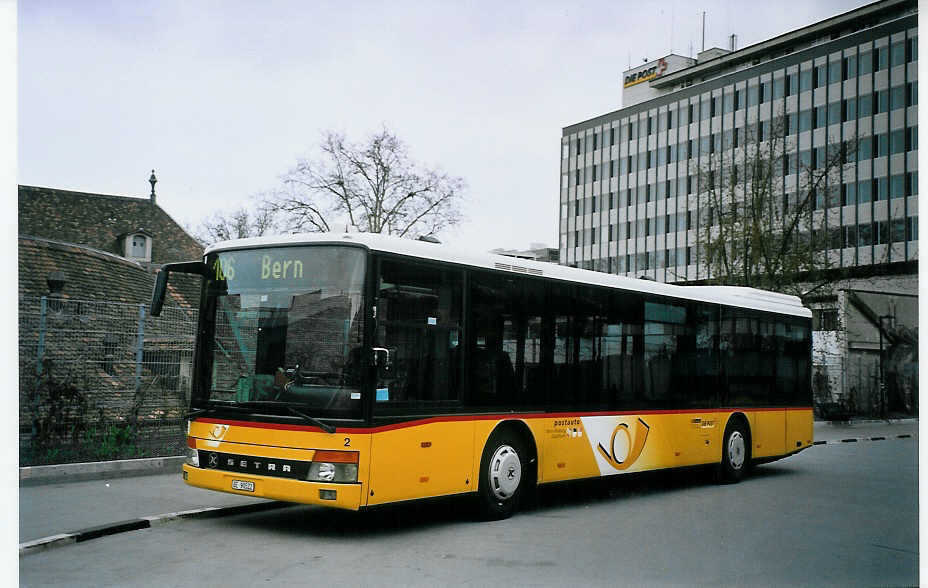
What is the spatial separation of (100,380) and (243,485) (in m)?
6.69

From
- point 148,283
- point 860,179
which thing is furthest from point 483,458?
point 860,179

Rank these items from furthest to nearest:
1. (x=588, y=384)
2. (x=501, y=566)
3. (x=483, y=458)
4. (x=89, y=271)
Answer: (x=89, y=271), (x=588, y=384), (x=483, y=458), (x=501, y=566)

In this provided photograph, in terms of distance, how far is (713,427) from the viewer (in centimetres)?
1548

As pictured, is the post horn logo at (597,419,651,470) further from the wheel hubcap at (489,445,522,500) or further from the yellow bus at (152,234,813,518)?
the wheel hubcap at (489,445,522,500)

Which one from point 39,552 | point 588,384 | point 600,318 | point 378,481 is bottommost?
point 39,552

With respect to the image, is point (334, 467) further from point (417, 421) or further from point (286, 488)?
point (417, 421)

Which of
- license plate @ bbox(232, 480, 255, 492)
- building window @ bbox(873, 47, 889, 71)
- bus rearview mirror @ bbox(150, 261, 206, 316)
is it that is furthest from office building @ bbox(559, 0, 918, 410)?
bus rearview mirror @ bbox(150, 261, 206, 316)

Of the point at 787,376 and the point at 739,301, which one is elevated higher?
the point at 739,301

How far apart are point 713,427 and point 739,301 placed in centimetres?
239

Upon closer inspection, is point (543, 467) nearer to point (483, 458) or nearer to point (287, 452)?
point (483, 458)

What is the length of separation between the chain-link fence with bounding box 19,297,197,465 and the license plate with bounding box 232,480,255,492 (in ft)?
13.8

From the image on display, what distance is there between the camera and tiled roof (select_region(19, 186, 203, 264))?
136ft

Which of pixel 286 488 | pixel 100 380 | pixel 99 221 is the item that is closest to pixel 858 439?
pixel 100 380

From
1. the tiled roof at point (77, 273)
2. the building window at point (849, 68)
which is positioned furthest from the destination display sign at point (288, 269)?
the building window at point (849, 68)
